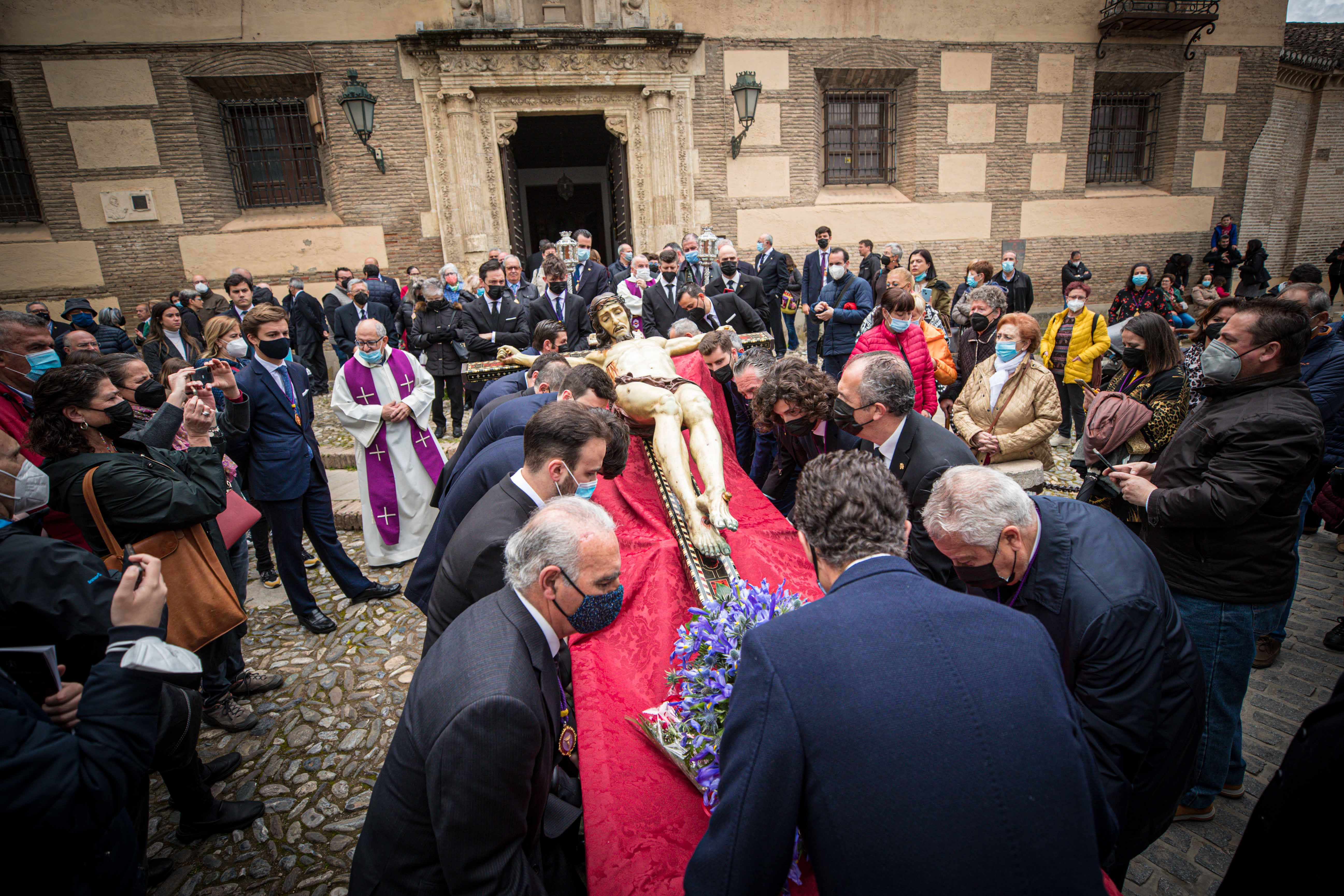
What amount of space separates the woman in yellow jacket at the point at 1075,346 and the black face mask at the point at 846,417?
4.36 metres

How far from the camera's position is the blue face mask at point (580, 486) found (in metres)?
2.62

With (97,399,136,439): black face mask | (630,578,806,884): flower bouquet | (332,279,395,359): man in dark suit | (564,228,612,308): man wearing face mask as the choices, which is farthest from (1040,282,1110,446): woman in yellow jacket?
(332,279,395,359): man in dark suit

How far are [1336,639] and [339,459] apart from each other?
876 cm

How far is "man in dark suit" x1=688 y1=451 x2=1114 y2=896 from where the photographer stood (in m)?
1.18

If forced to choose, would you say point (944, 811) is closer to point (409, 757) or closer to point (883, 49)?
point (409, 757)

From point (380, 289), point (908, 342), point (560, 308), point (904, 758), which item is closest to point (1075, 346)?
point (908, 342)

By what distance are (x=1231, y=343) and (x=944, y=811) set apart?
7.94 feet

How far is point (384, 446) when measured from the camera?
538 cm

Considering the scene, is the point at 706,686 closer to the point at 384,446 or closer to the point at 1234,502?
the point at 1234,502

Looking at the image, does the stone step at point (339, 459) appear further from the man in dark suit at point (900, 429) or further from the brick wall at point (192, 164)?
the man in dark suit at point (900, 429)

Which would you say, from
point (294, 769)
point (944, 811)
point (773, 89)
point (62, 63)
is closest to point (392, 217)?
point (62, 63)

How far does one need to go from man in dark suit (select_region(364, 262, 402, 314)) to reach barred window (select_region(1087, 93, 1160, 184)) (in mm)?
14756

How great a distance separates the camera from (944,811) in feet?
3.88

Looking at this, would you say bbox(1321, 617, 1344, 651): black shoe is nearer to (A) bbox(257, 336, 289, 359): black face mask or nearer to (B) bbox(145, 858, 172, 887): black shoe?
(B) bbox(145, 858, 172, 887): black shoe
